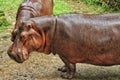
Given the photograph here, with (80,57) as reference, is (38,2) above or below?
above

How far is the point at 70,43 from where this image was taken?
413cm

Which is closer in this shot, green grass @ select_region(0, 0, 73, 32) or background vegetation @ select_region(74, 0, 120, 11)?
green grass @ select_region(0, 0, 73, 32)

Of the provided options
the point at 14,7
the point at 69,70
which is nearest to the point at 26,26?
the point at 69,70

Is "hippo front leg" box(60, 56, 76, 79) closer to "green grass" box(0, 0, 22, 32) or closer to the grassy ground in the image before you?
the grassy ground

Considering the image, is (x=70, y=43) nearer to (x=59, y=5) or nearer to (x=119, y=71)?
(x=119, y=71)

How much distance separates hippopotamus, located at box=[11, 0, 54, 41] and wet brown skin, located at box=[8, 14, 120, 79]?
556 millimetres

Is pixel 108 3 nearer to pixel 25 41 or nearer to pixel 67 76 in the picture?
pixel 67 76

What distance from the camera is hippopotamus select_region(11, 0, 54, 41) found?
4.70 m

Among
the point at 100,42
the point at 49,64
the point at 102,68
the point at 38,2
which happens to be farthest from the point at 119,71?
the point at 38,2

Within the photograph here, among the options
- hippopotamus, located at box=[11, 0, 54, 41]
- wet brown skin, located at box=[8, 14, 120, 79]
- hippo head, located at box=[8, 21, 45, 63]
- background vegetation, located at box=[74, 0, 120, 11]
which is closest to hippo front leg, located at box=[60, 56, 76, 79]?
wet brown skin, located at box=[8, 14, 120, 79]

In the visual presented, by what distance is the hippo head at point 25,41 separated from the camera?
4.01 meters

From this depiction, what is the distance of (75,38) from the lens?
4.13 m

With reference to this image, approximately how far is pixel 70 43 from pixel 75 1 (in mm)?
6005

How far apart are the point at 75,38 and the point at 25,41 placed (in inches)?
23.6
